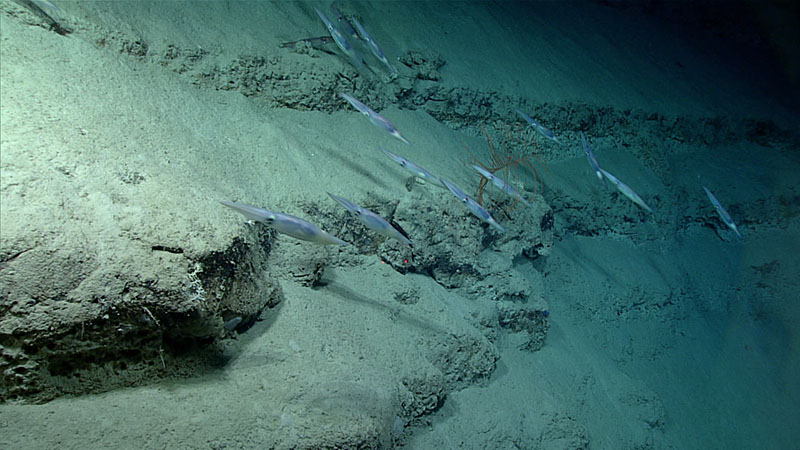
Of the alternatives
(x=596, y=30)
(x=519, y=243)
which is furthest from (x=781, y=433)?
(x=596, y=30)

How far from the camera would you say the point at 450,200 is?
3.64 metres

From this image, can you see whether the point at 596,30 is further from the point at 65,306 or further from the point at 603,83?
the point at 65,306

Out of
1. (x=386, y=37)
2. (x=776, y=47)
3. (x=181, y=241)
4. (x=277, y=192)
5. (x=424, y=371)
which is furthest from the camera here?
(x=776, y=47)

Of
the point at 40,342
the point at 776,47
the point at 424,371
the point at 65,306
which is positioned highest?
the point at 776,47

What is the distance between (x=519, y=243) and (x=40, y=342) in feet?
12.3

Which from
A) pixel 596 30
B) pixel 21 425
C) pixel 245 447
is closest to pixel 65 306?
pixel 21 425

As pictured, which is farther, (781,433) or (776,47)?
(776,47)

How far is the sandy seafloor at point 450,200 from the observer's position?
196 centimetres

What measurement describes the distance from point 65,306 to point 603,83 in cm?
688

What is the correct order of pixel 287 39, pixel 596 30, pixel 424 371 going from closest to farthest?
1. pixel 424 371
2. pixel 287 39
3. pixel 596 30

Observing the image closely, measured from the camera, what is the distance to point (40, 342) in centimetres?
166

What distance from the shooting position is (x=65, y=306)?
1653 millimetres

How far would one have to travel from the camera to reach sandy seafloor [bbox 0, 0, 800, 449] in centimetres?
196

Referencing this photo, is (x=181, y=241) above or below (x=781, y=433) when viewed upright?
above
